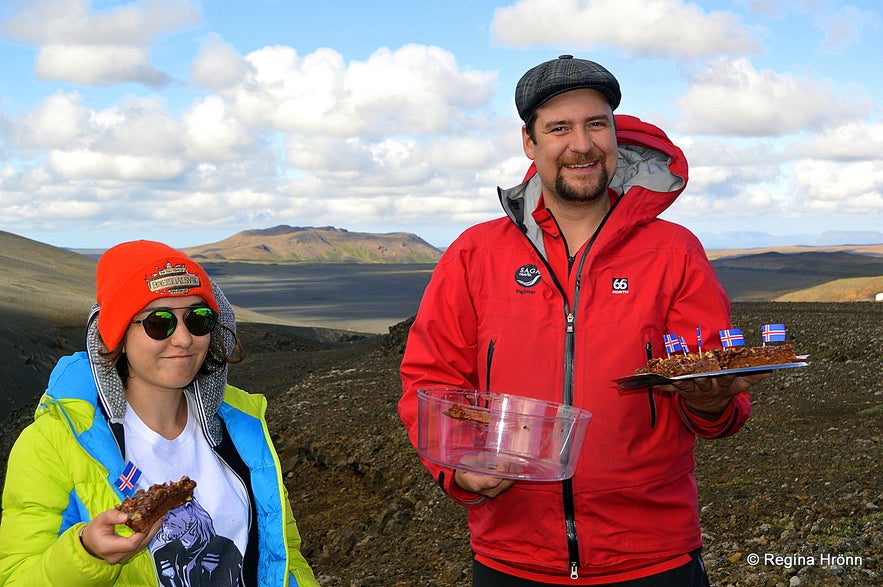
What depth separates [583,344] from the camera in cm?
324

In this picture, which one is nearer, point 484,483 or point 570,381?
point 484,483

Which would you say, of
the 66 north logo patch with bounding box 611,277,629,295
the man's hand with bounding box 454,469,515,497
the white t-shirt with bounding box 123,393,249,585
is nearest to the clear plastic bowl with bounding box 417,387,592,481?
the man's hand with bounding box 454,469,515,497

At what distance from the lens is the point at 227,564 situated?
3043 millimetres

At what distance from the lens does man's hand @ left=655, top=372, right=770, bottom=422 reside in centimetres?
298

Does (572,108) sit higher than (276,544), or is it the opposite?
(572,108)

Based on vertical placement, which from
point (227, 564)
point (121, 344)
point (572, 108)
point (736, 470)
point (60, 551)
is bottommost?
point (736, 470)

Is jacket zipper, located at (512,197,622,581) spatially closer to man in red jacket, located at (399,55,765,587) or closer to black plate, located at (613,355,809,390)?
man in red jacket, located at (399,55,765,587)

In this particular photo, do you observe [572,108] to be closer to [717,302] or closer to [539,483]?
[717,302]

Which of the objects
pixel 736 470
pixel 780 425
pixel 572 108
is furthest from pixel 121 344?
pixel 780 425

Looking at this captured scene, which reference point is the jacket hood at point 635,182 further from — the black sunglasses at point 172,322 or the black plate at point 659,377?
the black sunglasses at point 172,322

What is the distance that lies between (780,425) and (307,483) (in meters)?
6.11

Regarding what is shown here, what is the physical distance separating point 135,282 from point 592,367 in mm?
1673

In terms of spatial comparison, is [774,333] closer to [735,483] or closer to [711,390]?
[711,390]

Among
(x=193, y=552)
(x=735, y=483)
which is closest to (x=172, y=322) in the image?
(x=193, y=552)
